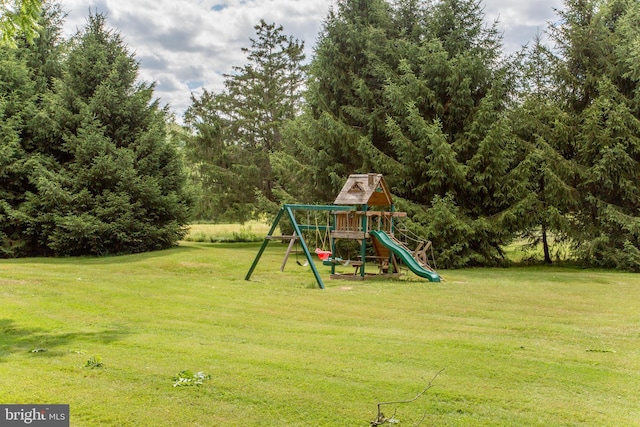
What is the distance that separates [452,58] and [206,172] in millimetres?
16733

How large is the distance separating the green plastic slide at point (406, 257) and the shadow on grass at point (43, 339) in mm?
8652

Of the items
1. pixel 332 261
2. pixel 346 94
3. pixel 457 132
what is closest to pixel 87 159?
pixel 346 94

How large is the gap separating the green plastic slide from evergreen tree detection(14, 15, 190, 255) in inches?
399

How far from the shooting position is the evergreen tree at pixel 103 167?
19.7m

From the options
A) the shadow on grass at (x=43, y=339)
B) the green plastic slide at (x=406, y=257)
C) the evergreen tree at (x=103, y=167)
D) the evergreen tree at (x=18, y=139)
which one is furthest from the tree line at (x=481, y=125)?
the shadow on grass at (x=43, y=339)

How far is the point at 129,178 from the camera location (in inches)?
798

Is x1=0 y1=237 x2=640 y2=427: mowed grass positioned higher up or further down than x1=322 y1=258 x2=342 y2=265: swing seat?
further down

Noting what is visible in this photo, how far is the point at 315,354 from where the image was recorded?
5969mm

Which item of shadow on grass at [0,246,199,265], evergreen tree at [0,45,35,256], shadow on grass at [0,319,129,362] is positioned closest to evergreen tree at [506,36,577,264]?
shadow on grass at [0,246,199,265]

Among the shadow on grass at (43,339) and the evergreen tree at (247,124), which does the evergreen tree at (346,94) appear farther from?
the shadow on grass at (43,339)

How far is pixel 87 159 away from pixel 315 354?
17394 millimetres

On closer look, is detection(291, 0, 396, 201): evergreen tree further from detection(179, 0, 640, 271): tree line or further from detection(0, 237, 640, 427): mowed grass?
detection(0, 237, 640, 427): mowed grass

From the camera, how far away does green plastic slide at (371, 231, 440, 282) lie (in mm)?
14164

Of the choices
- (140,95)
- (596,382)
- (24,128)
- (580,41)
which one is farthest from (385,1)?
(596,382)
